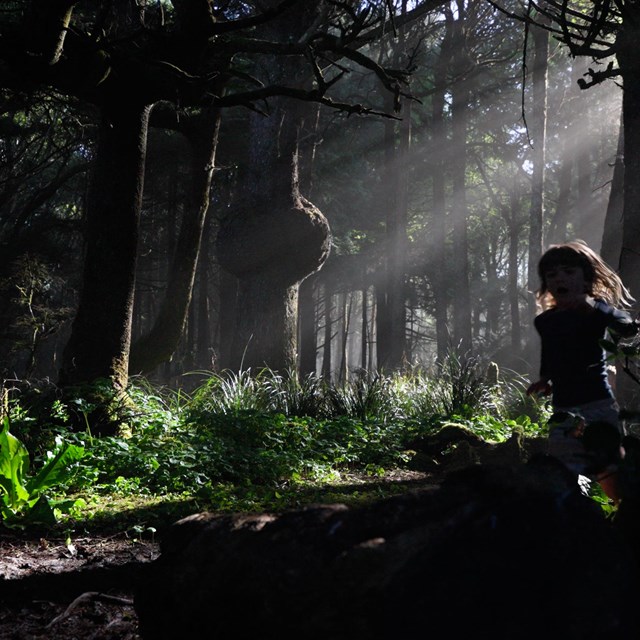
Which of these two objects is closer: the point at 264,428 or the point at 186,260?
the point at 264,428

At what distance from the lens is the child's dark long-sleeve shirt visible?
4.33 metres

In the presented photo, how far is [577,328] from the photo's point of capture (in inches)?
171

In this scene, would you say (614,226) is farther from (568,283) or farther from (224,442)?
(568,283)

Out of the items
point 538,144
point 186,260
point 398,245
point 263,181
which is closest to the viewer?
point 186,260

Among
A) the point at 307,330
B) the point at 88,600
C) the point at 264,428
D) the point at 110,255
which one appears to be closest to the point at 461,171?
the point at 307,330

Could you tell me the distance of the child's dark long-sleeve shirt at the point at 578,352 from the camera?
4.33 meters

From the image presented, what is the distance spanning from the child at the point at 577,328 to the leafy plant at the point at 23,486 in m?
3.41

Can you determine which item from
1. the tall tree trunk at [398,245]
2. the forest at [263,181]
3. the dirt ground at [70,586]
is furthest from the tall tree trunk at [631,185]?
the tall tree trunk at [398,245]

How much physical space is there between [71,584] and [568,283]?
3475 mm

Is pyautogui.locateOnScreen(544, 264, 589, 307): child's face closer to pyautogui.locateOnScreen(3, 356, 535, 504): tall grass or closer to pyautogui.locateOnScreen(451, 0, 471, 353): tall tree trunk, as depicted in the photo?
pyautogui.locateOnScreen(3, 356, 535, 504): tall grass

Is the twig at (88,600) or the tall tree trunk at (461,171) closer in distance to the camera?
the twig at (88,600)

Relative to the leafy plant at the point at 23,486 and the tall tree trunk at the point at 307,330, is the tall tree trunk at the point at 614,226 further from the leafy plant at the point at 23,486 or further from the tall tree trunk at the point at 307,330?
the tall tree trunk at the point at 307,330

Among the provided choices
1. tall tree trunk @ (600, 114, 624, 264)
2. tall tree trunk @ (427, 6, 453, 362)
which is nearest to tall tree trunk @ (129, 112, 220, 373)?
tall tree trunk @ (600, 114, 624, 264)

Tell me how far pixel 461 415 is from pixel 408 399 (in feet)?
5.36
